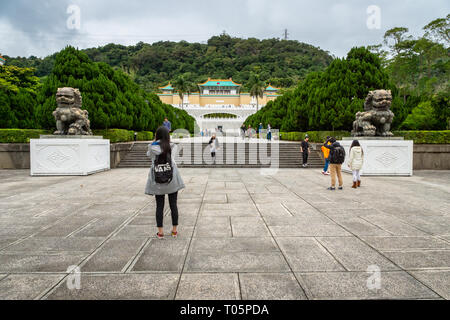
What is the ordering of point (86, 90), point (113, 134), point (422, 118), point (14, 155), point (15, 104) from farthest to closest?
point (422, 118)
point (15, 104)
point (113, 134)
point (86, 90)
point (14, 155)

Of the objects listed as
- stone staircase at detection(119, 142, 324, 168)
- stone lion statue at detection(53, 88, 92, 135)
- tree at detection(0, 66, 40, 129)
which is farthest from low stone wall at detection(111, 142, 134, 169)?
A: tree at detection(0, 66, 40, 129)

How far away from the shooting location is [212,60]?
10006 cm

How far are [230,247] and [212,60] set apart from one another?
4104 inches

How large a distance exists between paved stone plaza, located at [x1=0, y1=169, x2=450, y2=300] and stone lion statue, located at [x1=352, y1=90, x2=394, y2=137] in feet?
15.5

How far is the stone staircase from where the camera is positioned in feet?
43.9

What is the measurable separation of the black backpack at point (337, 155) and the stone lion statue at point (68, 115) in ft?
30.5

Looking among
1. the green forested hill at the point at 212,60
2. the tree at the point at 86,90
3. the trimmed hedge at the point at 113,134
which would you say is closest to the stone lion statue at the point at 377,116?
the trimmed hedge at the point at 113,134

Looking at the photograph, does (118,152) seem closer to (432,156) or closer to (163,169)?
(163,169)

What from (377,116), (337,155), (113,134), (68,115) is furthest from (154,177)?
(113,134)

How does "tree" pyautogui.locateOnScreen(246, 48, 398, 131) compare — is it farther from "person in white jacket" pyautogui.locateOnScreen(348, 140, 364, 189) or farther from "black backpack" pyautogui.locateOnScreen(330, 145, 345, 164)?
"black backpack" pyautogui.locateOnScreen(330, 145, 345, 164)

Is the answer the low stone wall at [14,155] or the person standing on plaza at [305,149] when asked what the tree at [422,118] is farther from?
the low stone wall at [14,155]

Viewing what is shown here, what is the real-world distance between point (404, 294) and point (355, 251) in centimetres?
92

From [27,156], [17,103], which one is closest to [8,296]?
[27,156]

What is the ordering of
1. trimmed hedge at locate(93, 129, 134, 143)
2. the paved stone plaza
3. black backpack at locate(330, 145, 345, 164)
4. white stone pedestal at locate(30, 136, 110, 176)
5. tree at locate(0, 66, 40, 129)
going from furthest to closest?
tree at locate(0, 66, 40, 129), trimmed hedge at locate(93, 129, 134, 143), white stone pedestal at locate(30, 136, 110, 176), black backpack at locate(330, 145, 345, 164), the paved stone plaza
